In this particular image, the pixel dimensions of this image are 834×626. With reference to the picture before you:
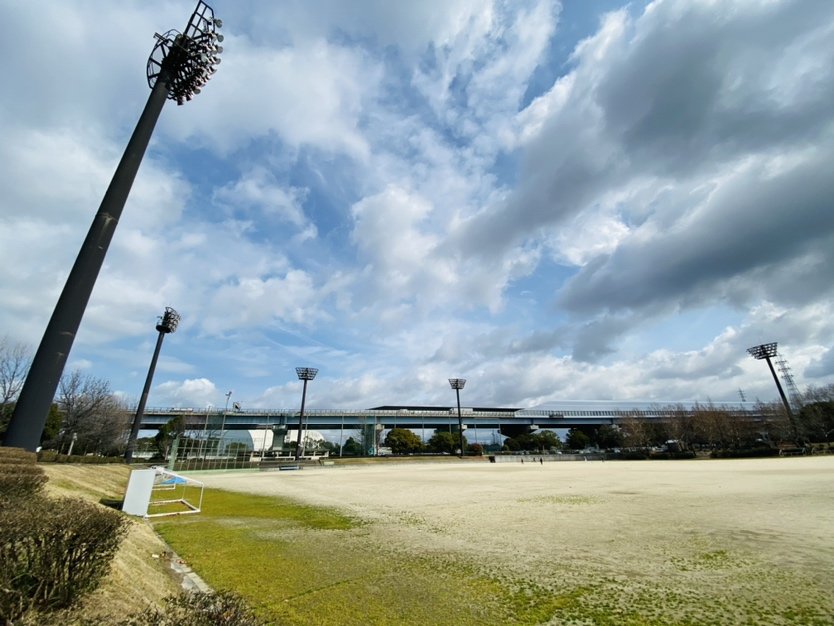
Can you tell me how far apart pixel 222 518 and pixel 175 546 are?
547 cm

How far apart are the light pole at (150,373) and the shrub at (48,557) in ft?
165

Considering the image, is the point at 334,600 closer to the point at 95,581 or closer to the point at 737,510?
the point at 95,581

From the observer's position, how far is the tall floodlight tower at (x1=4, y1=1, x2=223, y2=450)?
12812 millimetres

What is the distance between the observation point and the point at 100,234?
47.7 ft

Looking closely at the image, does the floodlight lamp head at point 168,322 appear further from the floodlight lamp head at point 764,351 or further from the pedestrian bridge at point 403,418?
the floodlight lamp head at point 764,351

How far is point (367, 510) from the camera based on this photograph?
59.0 feet

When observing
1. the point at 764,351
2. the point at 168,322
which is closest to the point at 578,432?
the point at 764,351

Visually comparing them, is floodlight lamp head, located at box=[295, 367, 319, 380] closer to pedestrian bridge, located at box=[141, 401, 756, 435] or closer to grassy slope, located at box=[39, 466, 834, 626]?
pedestrian bridge, located at box=[141, 401, 756, 435]

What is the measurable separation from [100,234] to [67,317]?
3359 mm

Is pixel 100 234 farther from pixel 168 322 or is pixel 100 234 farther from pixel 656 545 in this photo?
pixel 168 322

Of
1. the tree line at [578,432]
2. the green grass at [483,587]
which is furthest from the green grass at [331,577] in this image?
the tree line at [578,432]

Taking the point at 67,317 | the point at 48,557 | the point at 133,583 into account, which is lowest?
the point at 133,583

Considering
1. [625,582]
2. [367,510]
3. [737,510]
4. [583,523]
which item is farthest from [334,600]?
[737,510]

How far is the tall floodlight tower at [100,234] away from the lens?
504 inches
